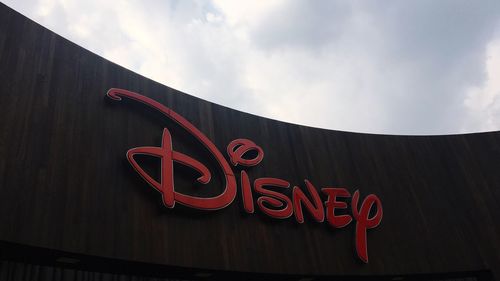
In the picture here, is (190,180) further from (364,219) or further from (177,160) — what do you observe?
(364,219)

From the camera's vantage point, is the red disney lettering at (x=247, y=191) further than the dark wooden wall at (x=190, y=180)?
Yes

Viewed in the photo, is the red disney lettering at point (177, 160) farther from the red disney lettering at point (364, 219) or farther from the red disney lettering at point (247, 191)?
the red disney lettering at point (364, 219)

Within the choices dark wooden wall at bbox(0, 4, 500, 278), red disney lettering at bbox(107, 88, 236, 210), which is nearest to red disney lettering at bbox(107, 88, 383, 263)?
red disney lettering at bbox(107, 88, 236, 210)

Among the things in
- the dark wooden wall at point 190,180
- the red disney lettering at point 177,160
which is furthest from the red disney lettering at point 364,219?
the red disney lettering at point 177,160

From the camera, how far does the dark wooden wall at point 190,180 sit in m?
5.92

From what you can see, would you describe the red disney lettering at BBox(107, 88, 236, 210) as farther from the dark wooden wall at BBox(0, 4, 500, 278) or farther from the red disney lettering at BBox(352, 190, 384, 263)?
the red disney lettering at BBox(352, 190, 384, 263)

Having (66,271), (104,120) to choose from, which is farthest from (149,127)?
(66,271)

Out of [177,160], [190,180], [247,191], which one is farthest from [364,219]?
[177,160]

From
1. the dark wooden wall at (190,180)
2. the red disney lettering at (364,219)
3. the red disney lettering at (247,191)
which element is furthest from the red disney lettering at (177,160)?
the red disney lettering at (364,219)

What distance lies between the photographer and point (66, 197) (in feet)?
19.6

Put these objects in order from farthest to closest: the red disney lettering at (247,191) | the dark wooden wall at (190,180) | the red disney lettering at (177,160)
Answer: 1. the red disney lettering at (247,191)
2. the red disney lettering at (177,160)
3. the dark wooden wall at (190,180)

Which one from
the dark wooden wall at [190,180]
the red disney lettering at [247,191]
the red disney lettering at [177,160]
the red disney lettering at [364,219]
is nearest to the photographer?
the dark wooden wall at [190,180]

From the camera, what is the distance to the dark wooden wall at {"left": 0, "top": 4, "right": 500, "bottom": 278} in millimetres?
5918

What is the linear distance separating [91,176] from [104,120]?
3.46ft
